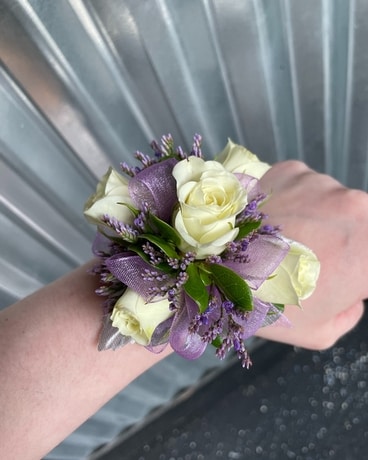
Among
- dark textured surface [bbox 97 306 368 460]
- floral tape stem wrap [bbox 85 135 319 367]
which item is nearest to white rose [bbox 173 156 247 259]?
floral tape stem wrap [bbox 85 135 319 367]

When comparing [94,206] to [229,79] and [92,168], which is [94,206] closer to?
[92,168]

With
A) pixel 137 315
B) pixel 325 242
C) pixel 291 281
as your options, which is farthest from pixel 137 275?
pixel 325 242

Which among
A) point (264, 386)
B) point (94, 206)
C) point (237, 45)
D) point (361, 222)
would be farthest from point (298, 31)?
point (264, 386)

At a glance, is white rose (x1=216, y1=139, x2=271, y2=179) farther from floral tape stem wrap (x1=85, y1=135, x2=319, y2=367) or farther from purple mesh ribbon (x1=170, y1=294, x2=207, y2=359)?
purple mesh ribbon (x1=170, y1=294, x2=207, y2=359)

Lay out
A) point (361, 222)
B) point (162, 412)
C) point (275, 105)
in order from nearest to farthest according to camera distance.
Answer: point (361, 222) → point (275, 105) → point (162, 412)

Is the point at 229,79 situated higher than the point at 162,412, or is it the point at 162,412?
the point at 229,79

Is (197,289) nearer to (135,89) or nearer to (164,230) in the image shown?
(164,230)

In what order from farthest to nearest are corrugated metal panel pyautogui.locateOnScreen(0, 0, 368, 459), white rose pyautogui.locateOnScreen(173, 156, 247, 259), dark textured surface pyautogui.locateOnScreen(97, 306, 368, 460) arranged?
1. dark textured surface pyautogui.locateOnScreen(97, 306, 368, 460)
2. corrugated metal panel pyautogui.locateOnScreen(0, 0, 368, 459)
3. white rose pyautogui.locateOnScreen(173, 156, 247, 259)
